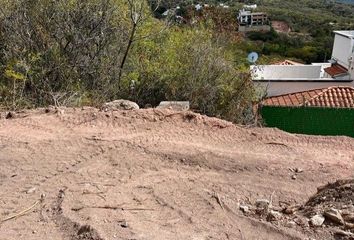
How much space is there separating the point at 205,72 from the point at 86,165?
5.22 metres

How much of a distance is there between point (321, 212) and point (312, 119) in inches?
237

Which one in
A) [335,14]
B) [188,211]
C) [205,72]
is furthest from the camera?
[335,14]

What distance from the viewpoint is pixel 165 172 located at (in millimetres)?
5395

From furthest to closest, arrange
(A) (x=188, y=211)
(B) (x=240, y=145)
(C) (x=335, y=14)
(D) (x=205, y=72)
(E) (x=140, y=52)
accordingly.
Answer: (C) (x=335, y=14), (E) (x=140, y=52), (D) (x=205, y=72), (B) (x=240, y=145), (A) (x=188, y=211)

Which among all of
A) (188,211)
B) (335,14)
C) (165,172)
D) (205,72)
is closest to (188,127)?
(165,172)

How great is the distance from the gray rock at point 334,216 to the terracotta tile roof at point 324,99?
11737 millimetres

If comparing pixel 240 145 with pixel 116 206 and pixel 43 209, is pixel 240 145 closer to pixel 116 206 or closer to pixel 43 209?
pixel 116 206

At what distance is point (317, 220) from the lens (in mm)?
3998

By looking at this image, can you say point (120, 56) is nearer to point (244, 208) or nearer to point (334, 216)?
point (244, 208)

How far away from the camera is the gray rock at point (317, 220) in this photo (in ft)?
13.0

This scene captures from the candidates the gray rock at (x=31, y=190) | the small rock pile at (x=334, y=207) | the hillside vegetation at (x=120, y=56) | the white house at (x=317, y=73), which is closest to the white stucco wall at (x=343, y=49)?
the white house at (x=317, y=73)

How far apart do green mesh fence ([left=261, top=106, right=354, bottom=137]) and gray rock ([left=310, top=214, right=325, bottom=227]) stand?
6.02 metres

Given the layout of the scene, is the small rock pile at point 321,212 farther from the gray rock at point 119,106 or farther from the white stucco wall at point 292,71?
the white stucco wall at point 292,71

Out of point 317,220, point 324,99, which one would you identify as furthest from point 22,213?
point 324,99
